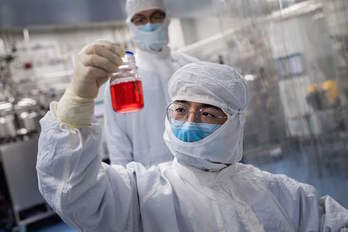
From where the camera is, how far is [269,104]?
81.7 inches

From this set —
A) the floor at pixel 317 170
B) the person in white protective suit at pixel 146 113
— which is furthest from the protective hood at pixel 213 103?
the floor at pixel 317 170

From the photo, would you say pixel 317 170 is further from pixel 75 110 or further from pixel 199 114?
pixel 75 110

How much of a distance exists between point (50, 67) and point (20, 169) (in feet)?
6.31

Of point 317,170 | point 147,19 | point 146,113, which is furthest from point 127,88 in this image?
point 317,170

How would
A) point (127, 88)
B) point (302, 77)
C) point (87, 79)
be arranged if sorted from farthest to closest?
point (302, 77) → point (127, 88) → point (87, 79)

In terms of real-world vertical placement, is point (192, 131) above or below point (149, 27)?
below

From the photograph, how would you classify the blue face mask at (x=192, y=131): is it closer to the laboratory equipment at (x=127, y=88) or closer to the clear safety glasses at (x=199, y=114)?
the clear safety glasses at (x=199, y=114)

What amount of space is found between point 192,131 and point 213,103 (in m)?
0.10

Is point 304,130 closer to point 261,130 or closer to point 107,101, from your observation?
point 261,130

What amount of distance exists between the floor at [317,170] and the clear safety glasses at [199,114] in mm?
1139

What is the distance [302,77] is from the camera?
1896 millimetres

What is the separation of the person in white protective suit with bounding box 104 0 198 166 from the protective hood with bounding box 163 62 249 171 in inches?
20.1

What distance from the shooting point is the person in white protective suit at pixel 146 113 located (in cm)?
154

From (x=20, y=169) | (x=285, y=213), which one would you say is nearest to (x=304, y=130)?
(x=285, y=213)
